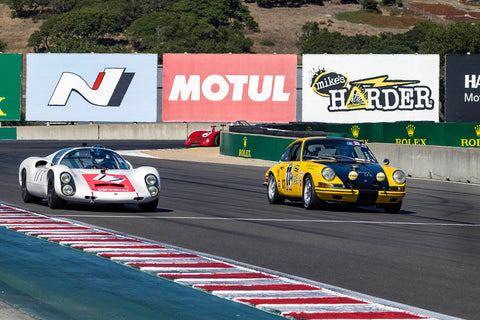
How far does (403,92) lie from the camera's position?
63.1 m

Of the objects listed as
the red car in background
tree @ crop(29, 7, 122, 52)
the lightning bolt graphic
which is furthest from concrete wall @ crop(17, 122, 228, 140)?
tree @ crop(29, 7, 122, 52)

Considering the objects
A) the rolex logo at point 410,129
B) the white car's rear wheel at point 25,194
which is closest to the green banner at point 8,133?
the rolex logo at point 410,129

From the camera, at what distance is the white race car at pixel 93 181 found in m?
16.6

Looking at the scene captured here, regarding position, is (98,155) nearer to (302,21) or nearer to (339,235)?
(339,235)

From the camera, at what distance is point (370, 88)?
2490 inches

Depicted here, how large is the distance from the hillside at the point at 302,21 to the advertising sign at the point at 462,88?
3117 inches

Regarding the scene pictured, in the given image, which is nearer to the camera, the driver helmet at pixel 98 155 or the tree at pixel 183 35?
the driver helmet at pixel 98 155

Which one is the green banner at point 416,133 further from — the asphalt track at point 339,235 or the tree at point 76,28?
the tree at point 76,28

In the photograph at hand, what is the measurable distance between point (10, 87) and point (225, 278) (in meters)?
55.2

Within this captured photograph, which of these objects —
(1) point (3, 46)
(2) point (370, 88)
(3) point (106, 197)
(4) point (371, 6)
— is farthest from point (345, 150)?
(4) point (371, 6)

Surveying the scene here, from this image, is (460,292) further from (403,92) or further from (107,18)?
(107,18)

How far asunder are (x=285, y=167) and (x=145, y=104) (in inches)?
1757

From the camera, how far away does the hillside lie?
146000mm

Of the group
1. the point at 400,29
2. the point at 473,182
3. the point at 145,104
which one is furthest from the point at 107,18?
Answer: the point at 473,182
